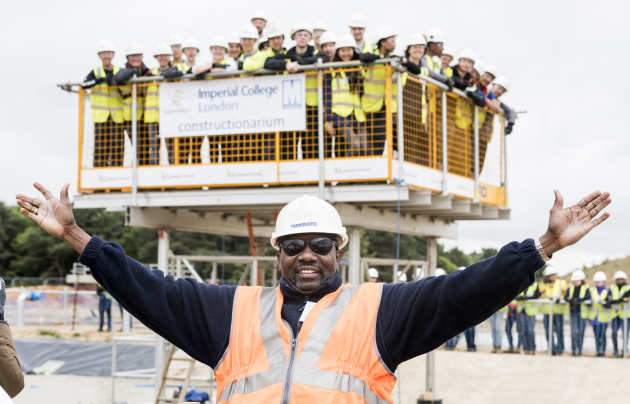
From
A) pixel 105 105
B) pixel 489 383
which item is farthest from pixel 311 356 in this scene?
pixel 489 383

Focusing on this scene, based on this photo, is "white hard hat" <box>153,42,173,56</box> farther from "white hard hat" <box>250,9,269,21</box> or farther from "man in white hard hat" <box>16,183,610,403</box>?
"man in white hard hat" <box>16,183,610,403</box>

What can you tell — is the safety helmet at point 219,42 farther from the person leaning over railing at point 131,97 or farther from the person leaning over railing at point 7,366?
the person leaning over railing at point 7,366

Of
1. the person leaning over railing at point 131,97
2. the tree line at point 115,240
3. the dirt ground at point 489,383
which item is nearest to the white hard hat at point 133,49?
the person leaning over railing at point 131,97

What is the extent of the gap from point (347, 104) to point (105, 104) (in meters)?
4.16

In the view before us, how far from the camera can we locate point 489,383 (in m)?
18.7

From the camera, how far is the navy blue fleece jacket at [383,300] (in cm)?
401

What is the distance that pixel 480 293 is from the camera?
406 cm

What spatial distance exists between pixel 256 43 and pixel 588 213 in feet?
38.3

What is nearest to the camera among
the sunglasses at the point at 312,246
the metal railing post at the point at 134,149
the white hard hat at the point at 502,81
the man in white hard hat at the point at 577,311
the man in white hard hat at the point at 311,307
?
the man in white hard hat at the point at 311,307

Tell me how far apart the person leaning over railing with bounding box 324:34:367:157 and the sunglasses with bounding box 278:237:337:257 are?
8.86 metres

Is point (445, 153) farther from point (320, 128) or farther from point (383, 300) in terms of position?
point (383, 300)

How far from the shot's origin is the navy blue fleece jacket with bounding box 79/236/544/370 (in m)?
4.01

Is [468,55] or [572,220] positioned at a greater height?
[468,55]

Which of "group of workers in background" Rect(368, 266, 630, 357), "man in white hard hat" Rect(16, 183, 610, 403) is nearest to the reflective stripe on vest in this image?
"group of workers in background" Rect(368, 266, 630, 357)
